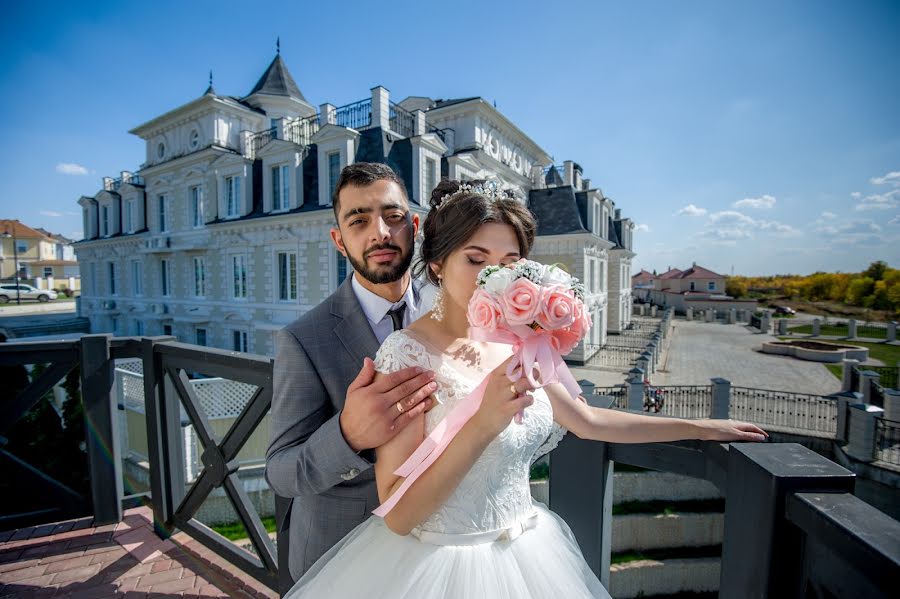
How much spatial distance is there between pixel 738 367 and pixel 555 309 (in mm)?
25690

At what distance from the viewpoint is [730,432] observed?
154 centimetres

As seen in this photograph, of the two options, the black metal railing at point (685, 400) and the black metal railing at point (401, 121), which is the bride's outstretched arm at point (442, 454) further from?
the black metal railing at point (401, 121)

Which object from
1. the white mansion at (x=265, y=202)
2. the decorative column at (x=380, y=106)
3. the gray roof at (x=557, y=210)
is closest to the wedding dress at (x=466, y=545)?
the white mansion at (x=265, y=202)

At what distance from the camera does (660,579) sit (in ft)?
40.5

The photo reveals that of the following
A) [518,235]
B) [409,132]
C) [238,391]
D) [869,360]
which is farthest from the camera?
[869,360]

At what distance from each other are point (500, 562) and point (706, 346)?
3218cm

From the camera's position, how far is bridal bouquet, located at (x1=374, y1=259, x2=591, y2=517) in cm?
131

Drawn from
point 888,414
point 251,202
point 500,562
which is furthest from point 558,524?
point 251,202

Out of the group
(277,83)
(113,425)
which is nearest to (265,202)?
(277,83)

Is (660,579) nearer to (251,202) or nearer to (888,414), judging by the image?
(888,414)

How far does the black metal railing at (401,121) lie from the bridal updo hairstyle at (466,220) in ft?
59.9

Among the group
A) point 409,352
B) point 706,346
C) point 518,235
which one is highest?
point 518,235

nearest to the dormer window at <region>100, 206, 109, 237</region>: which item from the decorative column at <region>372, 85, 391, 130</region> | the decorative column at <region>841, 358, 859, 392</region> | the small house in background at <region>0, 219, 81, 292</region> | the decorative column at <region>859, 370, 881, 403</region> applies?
the decorative column at <region>372, 85, 391, 130</region>

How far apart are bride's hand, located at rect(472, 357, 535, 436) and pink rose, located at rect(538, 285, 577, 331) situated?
0.54 feet
